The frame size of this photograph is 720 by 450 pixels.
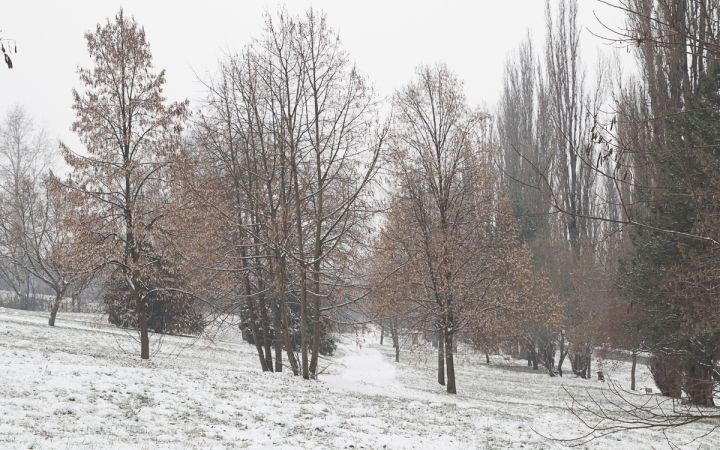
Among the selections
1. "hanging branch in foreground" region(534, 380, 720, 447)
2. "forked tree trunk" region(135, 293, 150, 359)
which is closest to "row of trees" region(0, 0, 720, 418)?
"forked tree trunk" region(135, 293, 150, 359)

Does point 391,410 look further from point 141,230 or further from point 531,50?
point 531,50

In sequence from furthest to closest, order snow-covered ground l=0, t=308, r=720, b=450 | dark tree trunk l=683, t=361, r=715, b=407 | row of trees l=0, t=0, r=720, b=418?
row of trees l=0, t=0, r=720, b=418, snow-covered ground l=0, t=308, r=720, b=450, dark tree trunk l=683, t=361, r=715, b=407

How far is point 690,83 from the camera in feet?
54.1

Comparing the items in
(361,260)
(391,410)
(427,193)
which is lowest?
(391,410)

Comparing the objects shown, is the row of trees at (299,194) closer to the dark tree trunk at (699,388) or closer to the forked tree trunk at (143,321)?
the forked tree trunk at (143,321)

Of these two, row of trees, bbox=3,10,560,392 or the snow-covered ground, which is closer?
the snow-covered ground

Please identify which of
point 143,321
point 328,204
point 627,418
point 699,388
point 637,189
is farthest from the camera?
point 328,204

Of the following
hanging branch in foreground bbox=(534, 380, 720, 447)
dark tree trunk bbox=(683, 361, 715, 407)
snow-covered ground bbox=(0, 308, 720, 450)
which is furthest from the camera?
snow-covered ground bbox=(0, 308, 720, 450)

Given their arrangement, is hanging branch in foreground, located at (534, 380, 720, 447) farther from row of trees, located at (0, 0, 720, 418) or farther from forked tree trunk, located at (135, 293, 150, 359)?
forked tree trunk, located at (135, 293, 150, 359)

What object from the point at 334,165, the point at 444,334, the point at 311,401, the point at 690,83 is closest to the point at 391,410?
the point at 311,401

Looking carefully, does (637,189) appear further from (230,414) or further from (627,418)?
(627,418)

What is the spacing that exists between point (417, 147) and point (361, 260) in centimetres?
491

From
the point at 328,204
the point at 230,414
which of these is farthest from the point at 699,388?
the point at 328,204

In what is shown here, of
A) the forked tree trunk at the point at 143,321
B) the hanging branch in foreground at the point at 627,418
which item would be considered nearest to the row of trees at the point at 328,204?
the forked tree trunk at the point at 143,321
